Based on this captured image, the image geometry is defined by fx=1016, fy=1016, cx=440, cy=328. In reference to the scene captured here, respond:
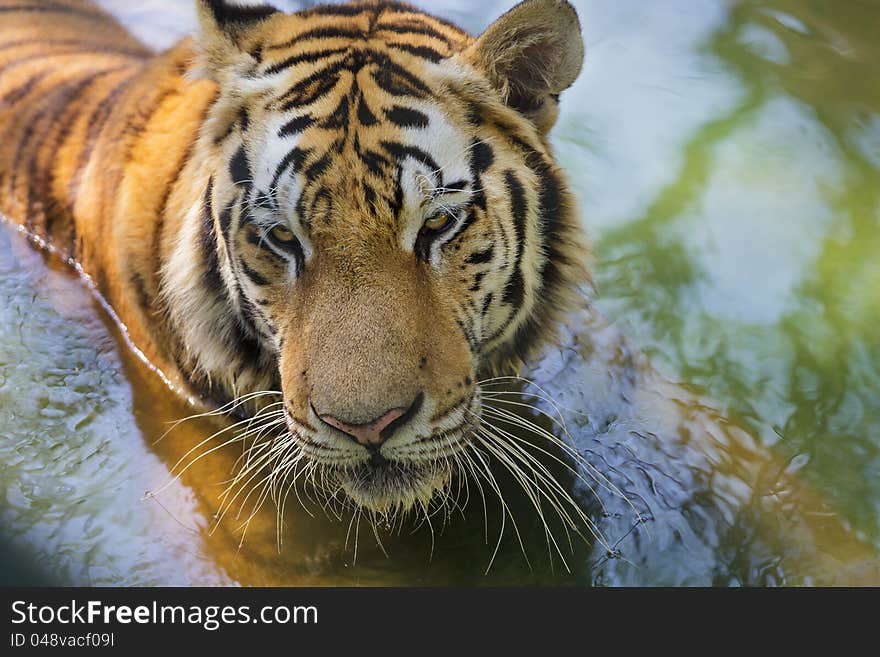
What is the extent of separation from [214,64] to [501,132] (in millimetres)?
578

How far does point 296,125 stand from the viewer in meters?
1.85

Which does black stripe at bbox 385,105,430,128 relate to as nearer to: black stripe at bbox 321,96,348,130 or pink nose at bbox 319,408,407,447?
black stripe at bbox 321,96,348,130

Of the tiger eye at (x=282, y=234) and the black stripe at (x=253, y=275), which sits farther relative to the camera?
the black stripe at (x=253, y=275)

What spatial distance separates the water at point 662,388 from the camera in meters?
2.04

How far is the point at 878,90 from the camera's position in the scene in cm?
355

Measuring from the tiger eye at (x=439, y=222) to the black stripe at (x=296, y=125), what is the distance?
29 centimetres

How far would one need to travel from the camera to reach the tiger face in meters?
1.70

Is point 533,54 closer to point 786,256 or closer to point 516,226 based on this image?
point 516,226

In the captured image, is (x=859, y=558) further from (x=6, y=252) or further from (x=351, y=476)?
(x=6, y=252)

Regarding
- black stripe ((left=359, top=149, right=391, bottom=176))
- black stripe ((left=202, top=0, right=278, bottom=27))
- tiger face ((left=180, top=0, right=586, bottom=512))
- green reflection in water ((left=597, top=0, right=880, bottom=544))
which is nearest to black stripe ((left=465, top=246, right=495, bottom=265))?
tiger face ((left=180, top=0, right=586, bottom=512))

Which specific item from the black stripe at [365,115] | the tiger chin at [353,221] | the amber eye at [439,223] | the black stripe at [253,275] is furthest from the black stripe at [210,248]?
the amber eye at [439,223]

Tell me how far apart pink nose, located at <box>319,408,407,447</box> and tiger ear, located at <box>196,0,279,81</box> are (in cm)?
77

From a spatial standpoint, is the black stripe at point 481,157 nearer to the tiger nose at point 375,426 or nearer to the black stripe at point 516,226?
the black stripe at point 516,226

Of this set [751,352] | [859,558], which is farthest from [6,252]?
[859,558]
